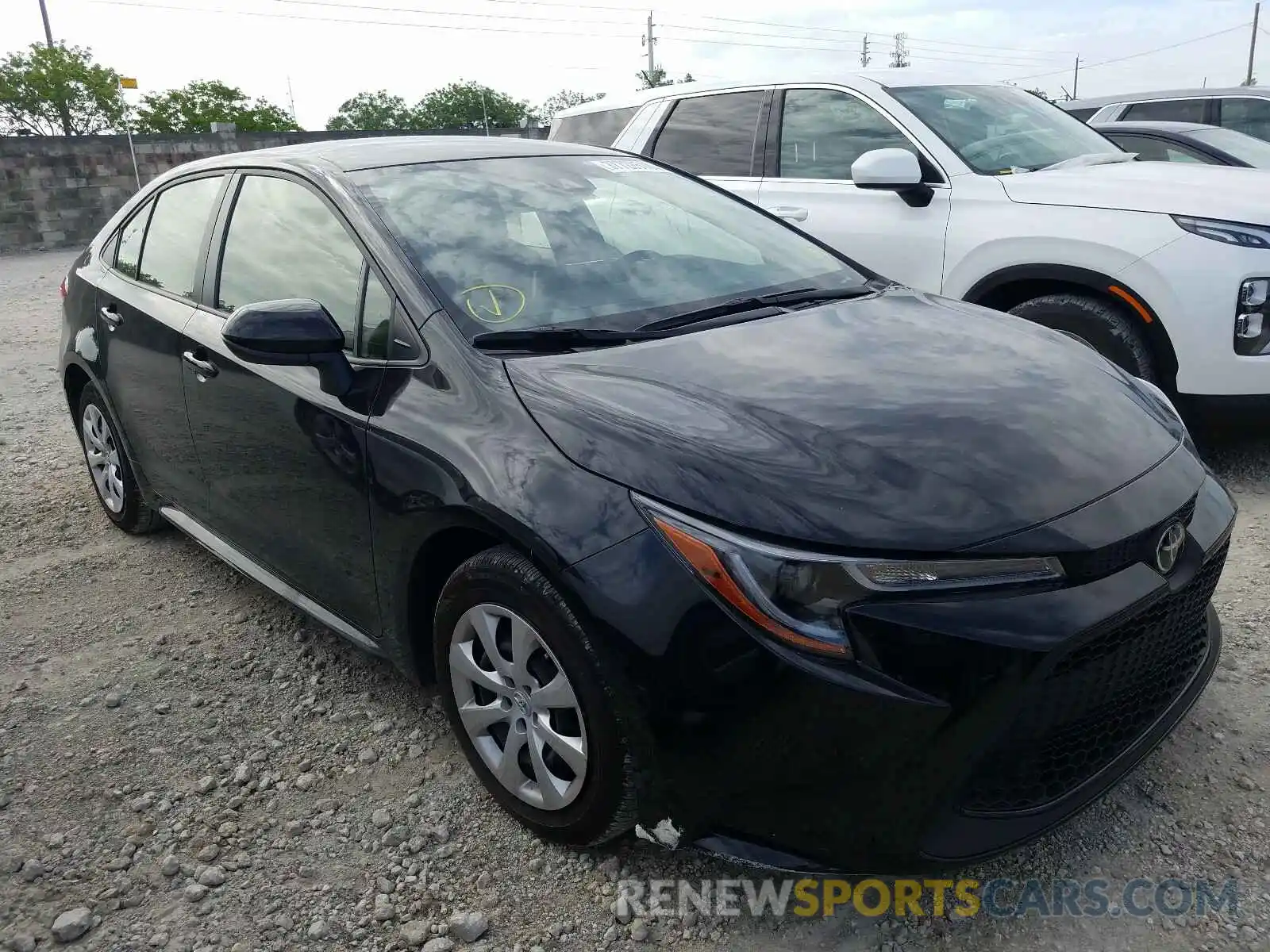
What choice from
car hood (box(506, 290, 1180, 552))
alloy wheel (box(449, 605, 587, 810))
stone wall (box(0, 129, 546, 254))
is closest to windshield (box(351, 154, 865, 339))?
car hood (box(506, 290, 1180, 552))

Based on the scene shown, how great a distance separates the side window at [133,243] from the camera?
12.4 feet

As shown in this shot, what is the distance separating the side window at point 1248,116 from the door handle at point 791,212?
6.59 meters

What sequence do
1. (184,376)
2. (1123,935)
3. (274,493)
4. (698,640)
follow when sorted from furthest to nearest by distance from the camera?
(184,376)
(274,493)
(1123,935)
(698,640)

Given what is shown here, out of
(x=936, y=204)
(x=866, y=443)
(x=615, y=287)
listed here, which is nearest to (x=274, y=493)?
(x=615, y=287)

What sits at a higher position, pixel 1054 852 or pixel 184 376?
pixel 184 376

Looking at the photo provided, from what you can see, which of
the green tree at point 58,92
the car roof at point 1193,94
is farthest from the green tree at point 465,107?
the car roof at point 1193,94

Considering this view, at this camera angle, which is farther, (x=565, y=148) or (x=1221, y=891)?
(x=565, y=148)

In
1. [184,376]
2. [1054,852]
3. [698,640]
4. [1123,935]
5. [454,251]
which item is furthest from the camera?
[184,376]

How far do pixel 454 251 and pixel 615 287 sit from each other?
44cm

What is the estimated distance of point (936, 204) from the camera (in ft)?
15.5

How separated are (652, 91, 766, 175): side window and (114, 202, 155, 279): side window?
9.13ft

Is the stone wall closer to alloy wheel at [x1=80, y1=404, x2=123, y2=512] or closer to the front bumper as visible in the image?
alloy wheel at [x1=80, y1=404, x2=123, y2=512]

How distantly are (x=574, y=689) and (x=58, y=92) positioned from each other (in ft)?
206

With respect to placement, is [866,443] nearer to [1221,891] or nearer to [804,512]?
[804,512]
